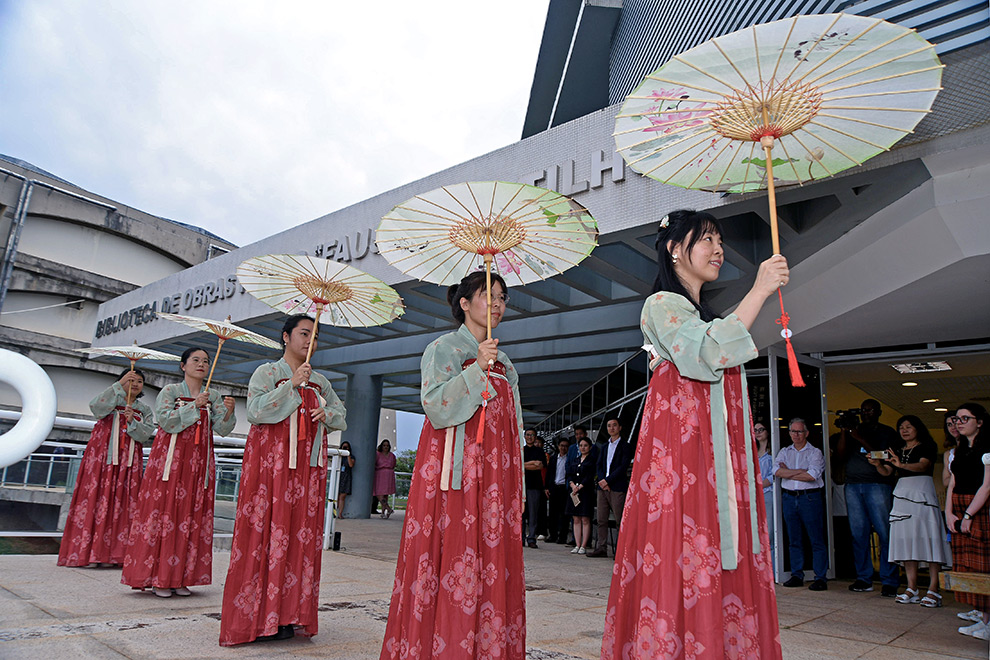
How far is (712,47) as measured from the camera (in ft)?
7.04

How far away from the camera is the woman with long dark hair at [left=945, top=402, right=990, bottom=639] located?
A: 4.06 m

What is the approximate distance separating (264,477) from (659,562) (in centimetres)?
203

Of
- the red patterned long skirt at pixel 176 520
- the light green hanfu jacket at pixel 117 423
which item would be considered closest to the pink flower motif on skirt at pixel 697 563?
the red patterned long skirt at pixel 176 520

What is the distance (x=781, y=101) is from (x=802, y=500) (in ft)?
15.9

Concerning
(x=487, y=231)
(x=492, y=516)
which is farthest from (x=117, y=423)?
(x=492, y=516)

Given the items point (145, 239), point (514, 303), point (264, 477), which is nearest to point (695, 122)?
point (264, 477)

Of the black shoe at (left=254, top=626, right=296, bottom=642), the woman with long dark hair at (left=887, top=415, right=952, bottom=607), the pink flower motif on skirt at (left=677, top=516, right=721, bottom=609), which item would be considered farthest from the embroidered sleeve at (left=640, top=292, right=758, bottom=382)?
the woman with long dark hair at (left=887, top=415, right=952, bottom=607)

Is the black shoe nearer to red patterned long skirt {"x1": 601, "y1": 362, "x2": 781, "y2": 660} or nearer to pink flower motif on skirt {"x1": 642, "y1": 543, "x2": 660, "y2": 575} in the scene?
red patterned long skirt {"x1": 601, "y1": 362, "x2": 781, "y2": 660}

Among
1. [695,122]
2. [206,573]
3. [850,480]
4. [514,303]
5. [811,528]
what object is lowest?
[206,573]

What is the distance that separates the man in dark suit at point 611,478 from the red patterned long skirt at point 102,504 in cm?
486

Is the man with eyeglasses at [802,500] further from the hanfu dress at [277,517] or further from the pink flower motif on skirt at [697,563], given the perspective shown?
the pink flower motif on skirt at [697,563]

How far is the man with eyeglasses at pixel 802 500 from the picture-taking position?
234 inches

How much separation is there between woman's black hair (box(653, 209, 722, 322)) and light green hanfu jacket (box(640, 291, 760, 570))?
15 cm

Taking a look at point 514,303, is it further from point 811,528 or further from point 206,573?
point 206,573
